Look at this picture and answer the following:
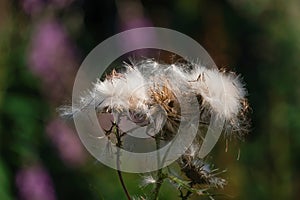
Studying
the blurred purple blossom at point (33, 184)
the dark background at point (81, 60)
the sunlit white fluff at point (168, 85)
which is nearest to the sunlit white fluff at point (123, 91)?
the sunlit white fluff at point (168, 85)

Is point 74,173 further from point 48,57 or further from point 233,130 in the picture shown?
point 233,130

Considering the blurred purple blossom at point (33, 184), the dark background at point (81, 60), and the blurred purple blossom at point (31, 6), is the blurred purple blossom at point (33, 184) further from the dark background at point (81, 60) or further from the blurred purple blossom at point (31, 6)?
the blurred purple blossom at point (31, 6)

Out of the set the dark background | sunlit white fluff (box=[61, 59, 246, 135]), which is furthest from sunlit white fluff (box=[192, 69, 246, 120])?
the dark background

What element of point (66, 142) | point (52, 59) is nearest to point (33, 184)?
point (66, 142)

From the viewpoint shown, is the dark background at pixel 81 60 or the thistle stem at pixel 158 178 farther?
the dark background at pixel 81 60

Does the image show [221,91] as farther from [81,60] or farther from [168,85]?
[81,60]

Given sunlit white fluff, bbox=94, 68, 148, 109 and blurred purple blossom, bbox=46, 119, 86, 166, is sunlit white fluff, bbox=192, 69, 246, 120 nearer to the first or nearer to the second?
sunlit white fluff, bbox=94, 68, 148, 109
